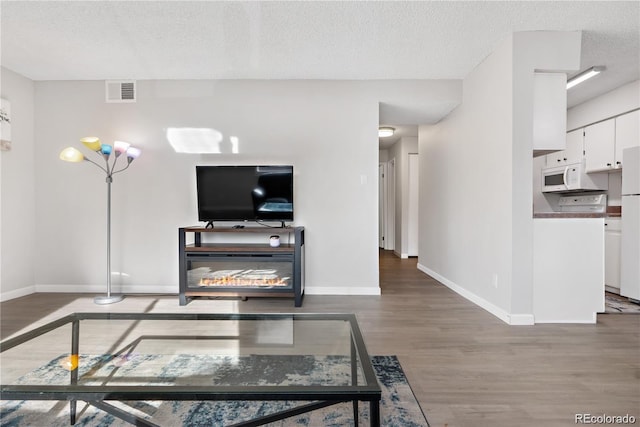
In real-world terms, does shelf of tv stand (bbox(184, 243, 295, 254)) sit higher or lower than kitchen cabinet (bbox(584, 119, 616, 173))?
lower

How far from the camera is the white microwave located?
12.6 ft

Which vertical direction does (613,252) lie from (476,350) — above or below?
above

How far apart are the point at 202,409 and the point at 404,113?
12.0ft

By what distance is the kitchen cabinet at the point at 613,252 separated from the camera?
137 inches

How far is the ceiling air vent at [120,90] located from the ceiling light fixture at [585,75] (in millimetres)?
4859

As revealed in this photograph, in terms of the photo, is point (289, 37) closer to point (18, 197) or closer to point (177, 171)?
point (177, 171)

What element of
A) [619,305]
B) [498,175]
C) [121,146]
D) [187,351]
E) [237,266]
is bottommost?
[619,305]

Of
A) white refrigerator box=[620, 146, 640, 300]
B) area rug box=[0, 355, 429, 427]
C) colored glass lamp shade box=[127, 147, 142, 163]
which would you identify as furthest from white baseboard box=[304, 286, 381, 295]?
white refrigerator box=[620, 146, 640, 300]

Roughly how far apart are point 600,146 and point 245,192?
4.35 meters

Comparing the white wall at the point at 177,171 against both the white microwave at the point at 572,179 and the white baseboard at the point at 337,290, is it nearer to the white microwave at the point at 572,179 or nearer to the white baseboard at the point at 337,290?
the white baseboard at the point at 337,290

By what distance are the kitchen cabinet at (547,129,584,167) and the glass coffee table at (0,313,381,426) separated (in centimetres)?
436

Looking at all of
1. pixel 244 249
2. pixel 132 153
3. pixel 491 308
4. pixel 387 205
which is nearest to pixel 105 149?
pixel 132 153

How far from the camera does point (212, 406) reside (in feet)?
4.94

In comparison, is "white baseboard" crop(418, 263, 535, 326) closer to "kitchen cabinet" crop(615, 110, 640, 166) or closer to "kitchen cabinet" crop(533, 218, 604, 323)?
"kitchen cabinet" crop(533, 218, 604, 323)
